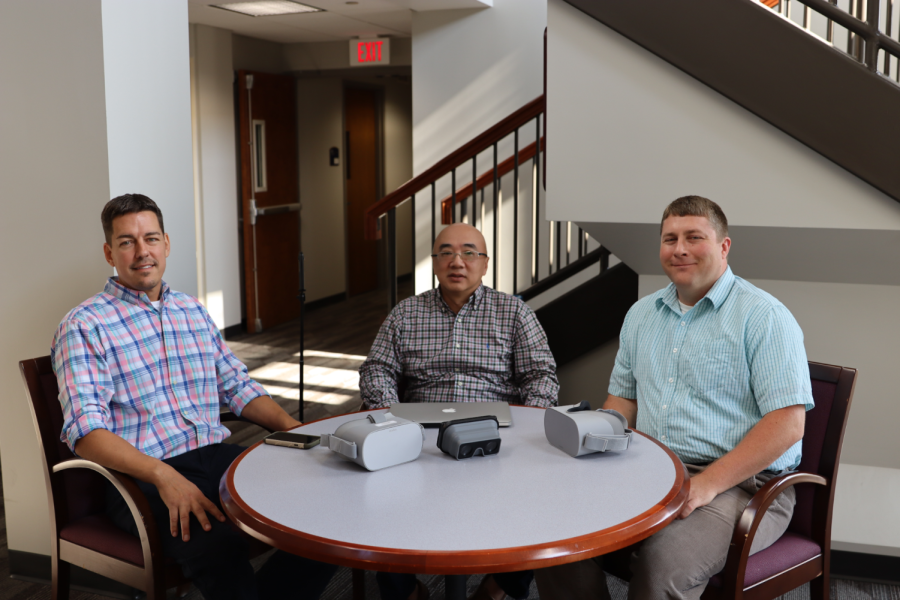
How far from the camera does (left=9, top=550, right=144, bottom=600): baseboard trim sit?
101 inches

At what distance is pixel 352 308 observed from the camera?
26.4 ft

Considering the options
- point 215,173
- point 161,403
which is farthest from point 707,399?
point 215,173

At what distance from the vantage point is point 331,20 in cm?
593

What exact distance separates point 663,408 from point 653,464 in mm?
388

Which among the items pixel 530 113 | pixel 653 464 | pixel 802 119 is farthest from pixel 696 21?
pixel 653 464

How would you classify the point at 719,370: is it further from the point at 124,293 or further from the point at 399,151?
the point at 399,151

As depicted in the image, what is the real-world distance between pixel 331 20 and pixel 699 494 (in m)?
5.26

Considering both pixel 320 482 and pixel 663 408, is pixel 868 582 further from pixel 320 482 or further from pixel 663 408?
pixel 320 482

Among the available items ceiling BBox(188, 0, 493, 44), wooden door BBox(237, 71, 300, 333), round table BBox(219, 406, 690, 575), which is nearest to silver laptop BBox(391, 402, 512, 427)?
round table BBox(219, 406, 690, 575)

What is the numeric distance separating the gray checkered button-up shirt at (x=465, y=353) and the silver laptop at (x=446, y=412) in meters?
0.47

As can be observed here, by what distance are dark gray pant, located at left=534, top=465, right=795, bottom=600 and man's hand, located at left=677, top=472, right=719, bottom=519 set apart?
0.05 m

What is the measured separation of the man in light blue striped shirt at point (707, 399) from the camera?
1.70 m

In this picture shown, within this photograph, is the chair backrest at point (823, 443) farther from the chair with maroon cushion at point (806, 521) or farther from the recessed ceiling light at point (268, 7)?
the recessed ceiling light at point (268, 7)

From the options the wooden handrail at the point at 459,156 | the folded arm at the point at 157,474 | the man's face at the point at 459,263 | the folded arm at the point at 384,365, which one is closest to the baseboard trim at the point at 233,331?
the wooden handrail at the point at 459,156
